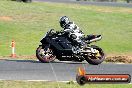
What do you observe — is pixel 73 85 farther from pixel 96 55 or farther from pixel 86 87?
pixel 96 55

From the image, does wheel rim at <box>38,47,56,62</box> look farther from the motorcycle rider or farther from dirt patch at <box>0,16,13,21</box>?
dirt patch at <box>0,16,13,21</box>

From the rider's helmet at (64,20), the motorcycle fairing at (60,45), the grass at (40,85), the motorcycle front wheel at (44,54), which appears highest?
the rider's helmet at (64,20)

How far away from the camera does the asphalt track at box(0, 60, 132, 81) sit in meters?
14.8

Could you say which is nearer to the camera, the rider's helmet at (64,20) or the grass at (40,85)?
the grass at (40,85)

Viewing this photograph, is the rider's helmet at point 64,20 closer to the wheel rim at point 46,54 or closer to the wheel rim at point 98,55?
the wheel rim at point 46,54

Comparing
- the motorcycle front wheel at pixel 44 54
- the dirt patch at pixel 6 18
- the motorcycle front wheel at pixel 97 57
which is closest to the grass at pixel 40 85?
the motorcycle front wheel at pixel 44 54

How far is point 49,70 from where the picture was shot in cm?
1653

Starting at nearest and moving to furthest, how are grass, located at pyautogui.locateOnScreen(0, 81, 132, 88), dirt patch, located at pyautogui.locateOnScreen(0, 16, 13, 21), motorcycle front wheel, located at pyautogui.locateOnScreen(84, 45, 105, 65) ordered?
grass, located at pyautogui.locateOnScreen(0, 81, 132, 88)
motorcycle front wheel, located at pyautogui.locateOnScreen(84, 45, 105, 65)
dirt patch, located at pyautogui.locateOnScreen(0, 16, 13, 21)

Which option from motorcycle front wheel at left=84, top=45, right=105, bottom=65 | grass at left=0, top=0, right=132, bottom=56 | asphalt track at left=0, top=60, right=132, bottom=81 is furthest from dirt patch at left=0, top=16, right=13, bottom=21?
motorcycle front wheel at left=84, top=45, right=105, bottom=65

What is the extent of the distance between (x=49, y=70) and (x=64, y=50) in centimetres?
237

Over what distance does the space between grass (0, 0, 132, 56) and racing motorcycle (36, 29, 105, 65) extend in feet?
15.7

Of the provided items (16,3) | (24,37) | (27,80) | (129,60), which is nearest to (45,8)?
(16,3)

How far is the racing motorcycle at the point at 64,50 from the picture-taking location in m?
18.7

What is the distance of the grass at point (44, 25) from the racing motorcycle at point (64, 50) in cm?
477
